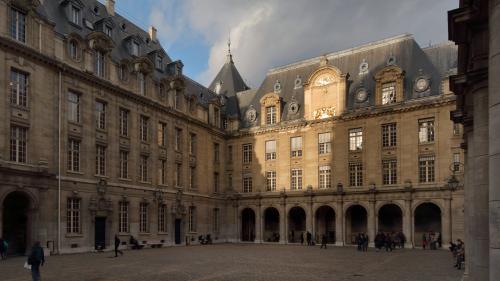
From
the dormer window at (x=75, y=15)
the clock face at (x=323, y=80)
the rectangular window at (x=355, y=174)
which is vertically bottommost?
the rectangular window at (x=355, y=174)

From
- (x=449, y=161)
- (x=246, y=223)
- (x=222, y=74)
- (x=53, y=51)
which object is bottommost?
(x=246, y=223)

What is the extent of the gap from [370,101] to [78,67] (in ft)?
85.4

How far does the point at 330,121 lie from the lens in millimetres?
46438

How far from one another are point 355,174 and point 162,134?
1810 cm

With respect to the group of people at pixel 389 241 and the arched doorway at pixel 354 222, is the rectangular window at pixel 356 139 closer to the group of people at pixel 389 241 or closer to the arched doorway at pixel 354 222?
the arched doorway at pixel 354 222

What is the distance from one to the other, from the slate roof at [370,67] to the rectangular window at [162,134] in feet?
41.9

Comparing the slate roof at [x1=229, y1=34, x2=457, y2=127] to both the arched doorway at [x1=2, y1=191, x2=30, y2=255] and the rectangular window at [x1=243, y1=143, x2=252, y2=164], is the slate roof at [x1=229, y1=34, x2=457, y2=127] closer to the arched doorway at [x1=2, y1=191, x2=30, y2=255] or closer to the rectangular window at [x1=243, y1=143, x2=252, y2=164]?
the rectangular window at [x1=243, y1=143, x2=252, y2=164]

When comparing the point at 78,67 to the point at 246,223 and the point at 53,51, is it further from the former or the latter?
the point at 246,223

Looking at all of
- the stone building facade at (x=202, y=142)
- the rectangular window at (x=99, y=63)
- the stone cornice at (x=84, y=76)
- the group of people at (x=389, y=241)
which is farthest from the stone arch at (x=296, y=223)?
the rectangular window at (x=99, y=63)

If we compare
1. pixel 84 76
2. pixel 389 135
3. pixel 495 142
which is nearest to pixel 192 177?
pixel 84 76

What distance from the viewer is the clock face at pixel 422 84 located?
42.3 metres

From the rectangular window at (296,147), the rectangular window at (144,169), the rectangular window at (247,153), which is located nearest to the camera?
the rectangular window at (144,169)

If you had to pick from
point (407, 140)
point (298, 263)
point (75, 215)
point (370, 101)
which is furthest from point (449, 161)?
point (75, 215)

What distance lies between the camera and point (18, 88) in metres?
28.9
